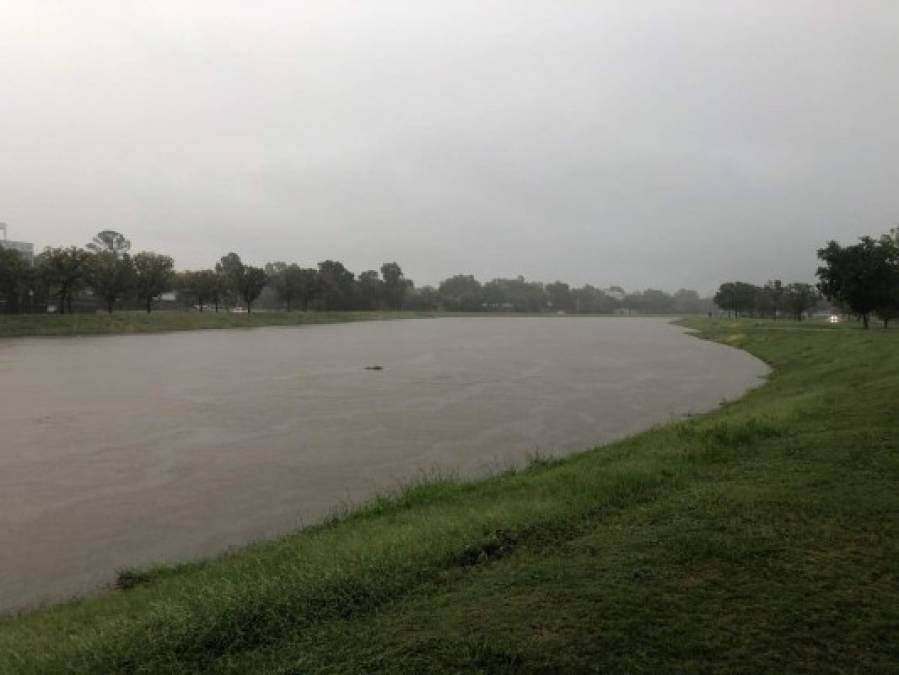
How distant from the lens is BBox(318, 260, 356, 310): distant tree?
116812 millimetres

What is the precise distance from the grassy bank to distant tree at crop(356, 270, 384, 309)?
38389 millimetres

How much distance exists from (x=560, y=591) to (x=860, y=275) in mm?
44923

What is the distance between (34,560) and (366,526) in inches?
172

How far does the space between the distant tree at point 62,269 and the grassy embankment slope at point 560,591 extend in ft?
207

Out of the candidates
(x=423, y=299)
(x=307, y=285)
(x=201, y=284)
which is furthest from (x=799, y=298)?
(x=423, y=299)

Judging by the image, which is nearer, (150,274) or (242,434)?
(242,434)

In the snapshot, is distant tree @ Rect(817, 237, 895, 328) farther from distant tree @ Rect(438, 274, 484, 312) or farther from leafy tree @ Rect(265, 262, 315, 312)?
distant tree @ Rect(438, 274, 484, 312)

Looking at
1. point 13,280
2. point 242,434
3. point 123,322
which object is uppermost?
point 13,280

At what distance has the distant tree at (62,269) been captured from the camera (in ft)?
200

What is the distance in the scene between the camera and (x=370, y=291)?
5295 inches

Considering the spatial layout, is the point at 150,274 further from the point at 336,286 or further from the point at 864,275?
the point at 864,275

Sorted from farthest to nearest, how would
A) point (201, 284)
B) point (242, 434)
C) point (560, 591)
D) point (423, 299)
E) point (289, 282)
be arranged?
1. point (423, 299)
2. point (289, 282)
3. point (201, 284)
4. point (242, 434)
5. point (560, 591)

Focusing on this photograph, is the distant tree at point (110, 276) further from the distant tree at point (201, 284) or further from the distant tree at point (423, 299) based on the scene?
the distant tree at point (423, 299)

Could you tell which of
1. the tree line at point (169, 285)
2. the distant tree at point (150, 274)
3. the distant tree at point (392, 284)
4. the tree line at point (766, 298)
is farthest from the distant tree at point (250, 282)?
the tree line at point (766, 298)
